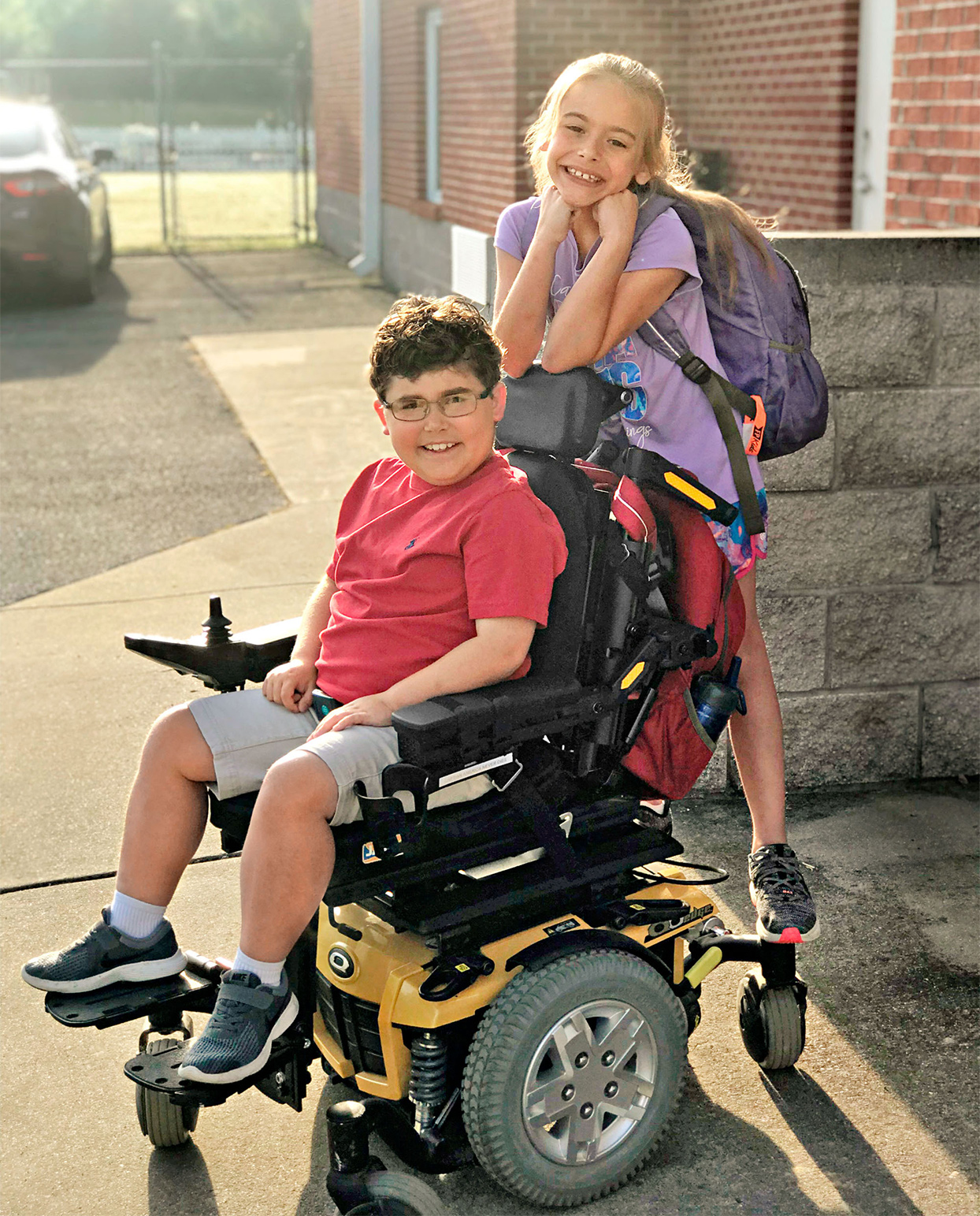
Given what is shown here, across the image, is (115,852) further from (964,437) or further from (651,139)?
(964,437)

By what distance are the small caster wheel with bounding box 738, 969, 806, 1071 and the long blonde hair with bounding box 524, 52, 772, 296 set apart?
1387mm

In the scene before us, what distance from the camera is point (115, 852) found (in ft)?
13.2

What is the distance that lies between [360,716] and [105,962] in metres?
0.64

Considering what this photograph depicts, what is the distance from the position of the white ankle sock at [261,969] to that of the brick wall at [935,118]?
16.6ft

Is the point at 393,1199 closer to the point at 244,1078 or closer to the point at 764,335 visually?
the point at 244,1078

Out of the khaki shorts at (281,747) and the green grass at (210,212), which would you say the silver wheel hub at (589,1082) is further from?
the green grass at (210,212)

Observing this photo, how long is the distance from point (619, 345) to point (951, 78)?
440 centimetres

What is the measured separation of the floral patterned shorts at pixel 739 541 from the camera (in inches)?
119

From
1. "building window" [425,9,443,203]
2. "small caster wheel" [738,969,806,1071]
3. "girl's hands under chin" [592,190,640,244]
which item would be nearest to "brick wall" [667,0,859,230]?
"building window" [425,9,443,203]

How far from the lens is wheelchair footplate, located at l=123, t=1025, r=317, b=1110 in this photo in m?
2.44

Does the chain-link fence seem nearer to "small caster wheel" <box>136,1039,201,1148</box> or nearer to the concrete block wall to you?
the concrete block wall

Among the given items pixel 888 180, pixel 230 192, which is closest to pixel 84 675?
pixel 888 180

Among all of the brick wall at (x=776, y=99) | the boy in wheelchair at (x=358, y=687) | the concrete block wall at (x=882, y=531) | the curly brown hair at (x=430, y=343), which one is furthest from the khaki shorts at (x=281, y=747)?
the brick wall at (x=776, y=99)

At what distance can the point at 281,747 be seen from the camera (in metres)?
2.72
